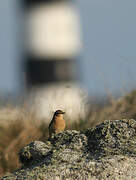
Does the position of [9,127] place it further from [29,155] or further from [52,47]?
[52,47]

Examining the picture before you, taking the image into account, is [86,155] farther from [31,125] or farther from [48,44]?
[48,44]

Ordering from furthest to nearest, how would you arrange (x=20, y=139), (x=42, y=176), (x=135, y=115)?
1. (x=20, y=139)
2. (x=135, y=115)
3. (x=42, y=176)

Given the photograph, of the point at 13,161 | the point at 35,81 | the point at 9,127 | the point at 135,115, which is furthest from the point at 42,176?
the point at 35,81

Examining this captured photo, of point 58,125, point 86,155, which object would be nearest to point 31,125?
point 58,125

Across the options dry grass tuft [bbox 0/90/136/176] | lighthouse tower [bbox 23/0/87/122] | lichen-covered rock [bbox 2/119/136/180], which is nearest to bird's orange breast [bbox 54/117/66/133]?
lichen-covered rock [bbox 2/119/136/180]

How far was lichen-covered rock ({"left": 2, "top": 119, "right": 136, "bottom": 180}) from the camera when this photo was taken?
332 cm

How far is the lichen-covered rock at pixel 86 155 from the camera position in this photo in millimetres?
3324

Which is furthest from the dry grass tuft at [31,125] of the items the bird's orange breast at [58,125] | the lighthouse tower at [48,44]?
the lighthouse tower at [48,44]

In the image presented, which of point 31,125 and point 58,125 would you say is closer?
point 58,125

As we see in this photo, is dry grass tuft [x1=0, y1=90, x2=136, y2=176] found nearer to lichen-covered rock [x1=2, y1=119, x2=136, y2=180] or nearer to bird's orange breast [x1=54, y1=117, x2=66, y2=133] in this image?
bird's orange breast [x1=54, y1=117, x2=66, y2=133]

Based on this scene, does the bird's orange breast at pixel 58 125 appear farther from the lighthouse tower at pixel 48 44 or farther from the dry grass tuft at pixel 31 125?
the lighthouse tower at pixel 48 44

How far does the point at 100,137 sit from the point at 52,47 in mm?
14640

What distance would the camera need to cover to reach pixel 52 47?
1822 cm

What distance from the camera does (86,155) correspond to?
349cm
